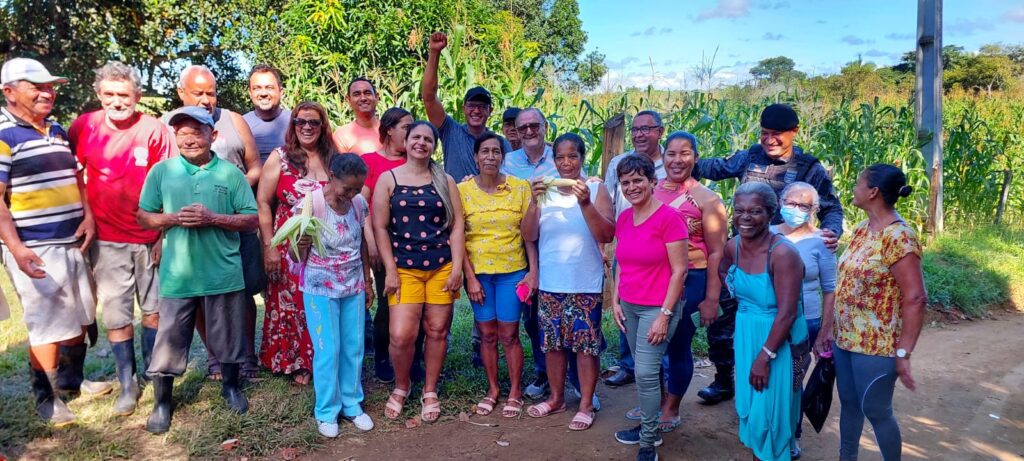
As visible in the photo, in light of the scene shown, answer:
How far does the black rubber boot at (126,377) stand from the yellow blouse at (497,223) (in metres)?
2.22

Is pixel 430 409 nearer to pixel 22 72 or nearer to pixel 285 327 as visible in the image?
pixel 285 327

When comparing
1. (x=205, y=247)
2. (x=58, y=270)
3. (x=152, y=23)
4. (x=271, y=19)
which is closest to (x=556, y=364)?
(x=205, y=247)

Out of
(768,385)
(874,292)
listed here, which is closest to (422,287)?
(768,385)

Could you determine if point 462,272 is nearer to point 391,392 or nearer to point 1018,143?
point 391,392

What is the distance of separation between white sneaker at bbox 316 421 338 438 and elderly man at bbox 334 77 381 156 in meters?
1.73

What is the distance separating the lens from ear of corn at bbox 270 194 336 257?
361cm

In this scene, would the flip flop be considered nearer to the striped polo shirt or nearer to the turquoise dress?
the turquoise dress

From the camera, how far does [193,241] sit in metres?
3.69

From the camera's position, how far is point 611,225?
3.67m

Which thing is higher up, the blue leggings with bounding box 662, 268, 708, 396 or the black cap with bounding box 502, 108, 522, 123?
the black cap with bounding box 502, 108, 522, 123

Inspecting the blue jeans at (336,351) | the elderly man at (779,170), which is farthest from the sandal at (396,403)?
the elderly man at (779,170)

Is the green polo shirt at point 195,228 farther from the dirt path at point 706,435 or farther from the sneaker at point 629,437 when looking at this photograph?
the sneaker at point 629,437

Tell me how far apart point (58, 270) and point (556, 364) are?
293cm

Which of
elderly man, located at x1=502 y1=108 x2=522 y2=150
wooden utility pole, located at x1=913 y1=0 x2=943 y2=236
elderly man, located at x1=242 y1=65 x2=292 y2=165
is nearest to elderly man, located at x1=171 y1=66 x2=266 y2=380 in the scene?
elderly man, located at x1=242 y1=65 x2=292 y2=165
